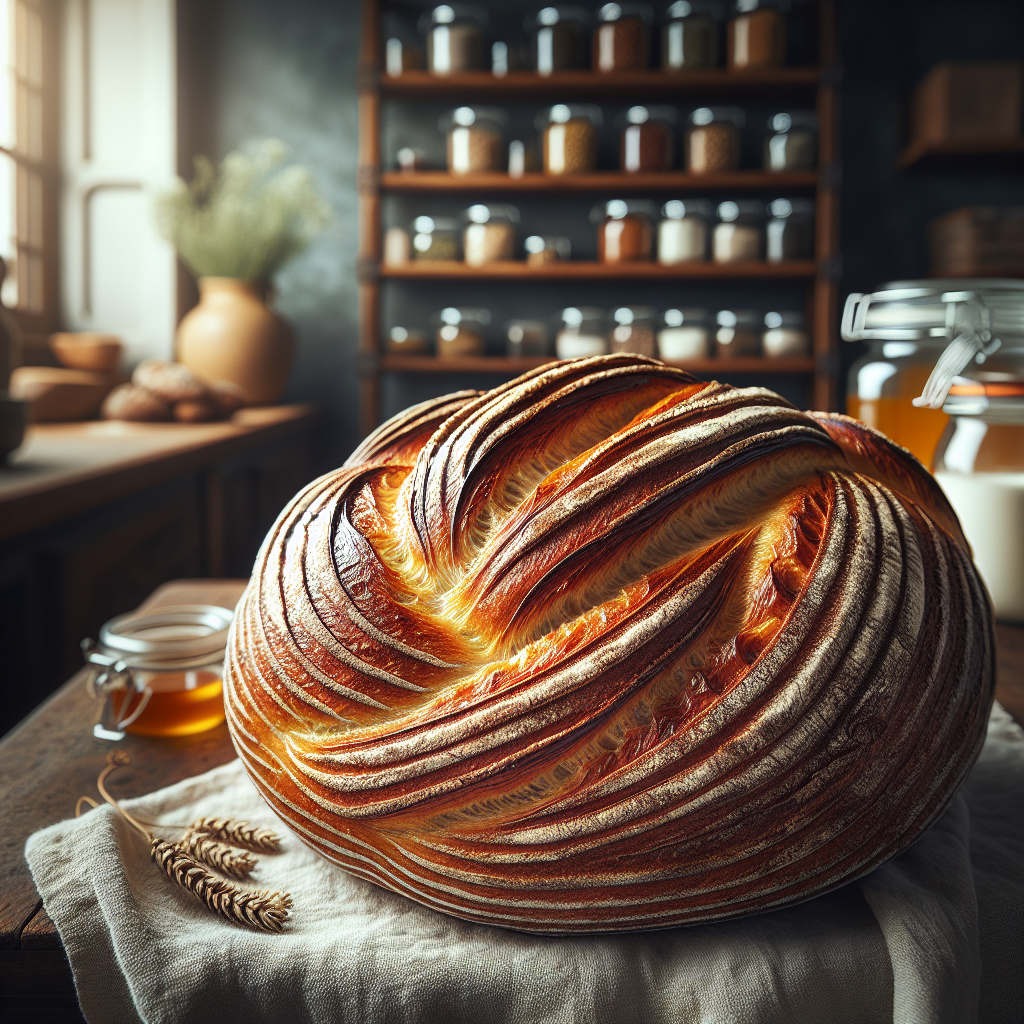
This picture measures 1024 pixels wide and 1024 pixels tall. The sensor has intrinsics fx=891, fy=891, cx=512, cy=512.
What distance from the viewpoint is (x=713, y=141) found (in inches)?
99.3

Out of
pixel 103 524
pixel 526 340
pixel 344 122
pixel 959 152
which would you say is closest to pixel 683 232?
pixel 526 340

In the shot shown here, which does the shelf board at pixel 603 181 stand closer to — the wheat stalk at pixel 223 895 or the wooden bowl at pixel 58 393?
the wooden bowl at pixel 58 393

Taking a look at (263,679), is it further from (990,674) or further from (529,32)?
(529,32)

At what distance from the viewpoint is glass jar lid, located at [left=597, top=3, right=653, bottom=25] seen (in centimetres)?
246

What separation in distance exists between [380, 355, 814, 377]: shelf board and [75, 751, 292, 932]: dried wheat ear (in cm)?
212

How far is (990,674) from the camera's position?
0.42m

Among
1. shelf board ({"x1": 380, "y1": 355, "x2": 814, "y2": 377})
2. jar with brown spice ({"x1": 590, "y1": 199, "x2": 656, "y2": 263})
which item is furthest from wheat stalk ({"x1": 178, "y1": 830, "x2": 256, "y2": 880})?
jar with brown spice ({"x1": 590, "y1": 199, "x2": 656, "y2": 263})

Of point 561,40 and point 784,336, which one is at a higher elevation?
point 561,40

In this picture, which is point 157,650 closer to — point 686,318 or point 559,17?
point 686,318

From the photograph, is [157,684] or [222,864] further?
[157,684]

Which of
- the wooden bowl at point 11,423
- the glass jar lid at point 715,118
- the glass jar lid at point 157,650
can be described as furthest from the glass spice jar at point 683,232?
the glass jar lid at point 157,650

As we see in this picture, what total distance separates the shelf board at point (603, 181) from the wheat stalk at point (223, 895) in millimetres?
2426

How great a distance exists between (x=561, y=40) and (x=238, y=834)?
256cm

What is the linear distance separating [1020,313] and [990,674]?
0.41 meters
